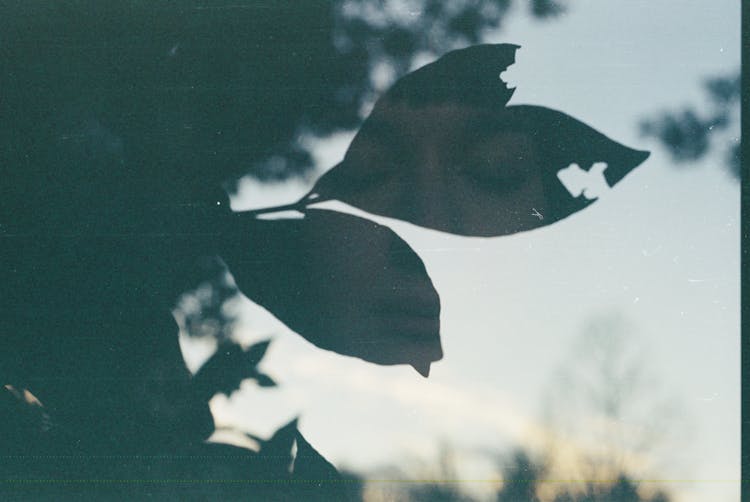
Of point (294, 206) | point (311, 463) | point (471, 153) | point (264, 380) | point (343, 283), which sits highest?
point (471, 153)

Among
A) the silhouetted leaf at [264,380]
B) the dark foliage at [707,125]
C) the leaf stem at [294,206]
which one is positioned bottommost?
the silhouetted leaf at [264,380]

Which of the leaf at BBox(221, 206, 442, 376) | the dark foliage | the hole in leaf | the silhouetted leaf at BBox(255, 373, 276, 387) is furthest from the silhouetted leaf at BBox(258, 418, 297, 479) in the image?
the dark foliage

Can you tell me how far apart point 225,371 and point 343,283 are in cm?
39

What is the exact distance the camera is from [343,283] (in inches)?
60.4

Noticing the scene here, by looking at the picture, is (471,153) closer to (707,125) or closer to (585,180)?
(585,180)

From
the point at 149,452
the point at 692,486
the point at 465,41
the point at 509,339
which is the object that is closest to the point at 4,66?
the point at 149,452

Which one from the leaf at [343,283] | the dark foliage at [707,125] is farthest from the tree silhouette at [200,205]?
the dark foliage at [707,125]

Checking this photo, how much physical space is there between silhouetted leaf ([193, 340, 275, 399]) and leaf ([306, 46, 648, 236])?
534mm

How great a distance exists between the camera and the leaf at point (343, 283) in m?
1.53

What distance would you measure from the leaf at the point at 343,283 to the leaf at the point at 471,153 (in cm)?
12

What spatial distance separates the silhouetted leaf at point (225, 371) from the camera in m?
1.56

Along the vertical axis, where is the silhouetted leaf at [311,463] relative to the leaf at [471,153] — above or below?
below

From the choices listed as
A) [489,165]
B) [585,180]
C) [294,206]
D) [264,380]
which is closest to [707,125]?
[585,180]

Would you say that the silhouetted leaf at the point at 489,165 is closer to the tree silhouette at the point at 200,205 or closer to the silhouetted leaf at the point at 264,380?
the tree silhouette at the point at 200,205
